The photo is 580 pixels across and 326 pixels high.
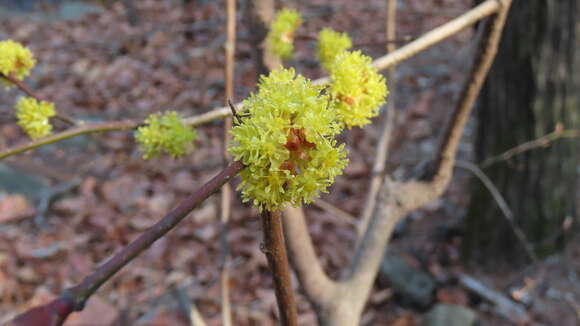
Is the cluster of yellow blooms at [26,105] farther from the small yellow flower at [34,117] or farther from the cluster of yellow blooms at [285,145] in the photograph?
the cluster of yellow blooms at [285,145]

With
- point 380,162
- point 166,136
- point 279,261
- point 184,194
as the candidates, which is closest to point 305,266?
point 166,136

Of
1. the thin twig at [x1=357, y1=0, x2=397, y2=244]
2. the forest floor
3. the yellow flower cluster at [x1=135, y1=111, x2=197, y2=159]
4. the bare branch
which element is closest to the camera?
the yellow flower cluster at [x1=135, y1=111, x2=197, y2=159]

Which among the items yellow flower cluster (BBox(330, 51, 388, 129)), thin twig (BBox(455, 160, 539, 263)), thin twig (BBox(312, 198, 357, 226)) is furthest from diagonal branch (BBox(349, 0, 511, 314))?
yellow flower cluster (BBox(330, 51, 388, 129))

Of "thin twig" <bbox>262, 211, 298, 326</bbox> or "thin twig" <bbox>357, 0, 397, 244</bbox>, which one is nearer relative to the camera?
"thin twig" <bbox>262, 211, 298, 326</bbox>

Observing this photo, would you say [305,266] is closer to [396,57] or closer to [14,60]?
[396,57]

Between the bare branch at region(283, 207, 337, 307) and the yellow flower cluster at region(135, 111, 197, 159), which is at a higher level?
the yellow flower cluster at region(135, 111, 197, 159)

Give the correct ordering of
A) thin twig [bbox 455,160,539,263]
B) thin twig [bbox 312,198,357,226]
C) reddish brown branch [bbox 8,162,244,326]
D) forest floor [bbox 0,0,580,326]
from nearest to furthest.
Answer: reddish brown branch [bbox 8,162,244,326] → thin twig [bbox 455,160,539,263] → thin twig [bbox 312,198,357,226] → forest floor [bbox 0,0,580,326]

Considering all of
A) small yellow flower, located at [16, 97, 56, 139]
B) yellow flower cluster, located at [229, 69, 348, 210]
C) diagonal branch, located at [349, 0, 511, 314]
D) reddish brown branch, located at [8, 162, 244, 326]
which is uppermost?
small yellow flower, located at [16, 97, 56, 139]

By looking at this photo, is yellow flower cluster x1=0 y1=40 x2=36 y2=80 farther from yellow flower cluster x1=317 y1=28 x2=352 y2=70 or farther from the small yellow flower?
yellow flower cluster x1=317 y1=28 x2=352 y2=70
